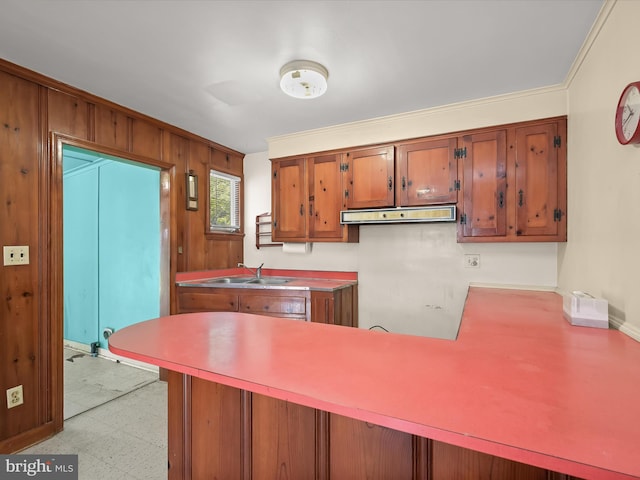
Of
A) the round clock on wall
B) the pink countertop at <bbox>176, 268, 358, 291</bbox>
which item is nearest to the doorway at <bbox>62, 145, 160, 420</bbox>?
the pink countertop at <bbox>176, 268, 358, 291</bbox>

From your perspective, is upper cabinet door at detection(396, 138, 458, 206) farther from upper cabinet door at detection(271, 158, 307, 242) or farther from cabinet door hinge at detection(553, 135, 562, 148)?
upper cabinet door at detection(271, 158, 307, 242)

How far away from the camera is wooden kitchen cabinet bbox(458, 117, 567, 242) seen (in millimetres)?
2172

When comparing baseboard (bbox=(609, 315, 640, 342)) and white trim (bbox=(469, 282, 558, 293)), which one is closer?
baseboard (bbox=(609, 315, 640, 342))

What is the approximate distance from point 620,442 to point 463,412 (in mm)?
261

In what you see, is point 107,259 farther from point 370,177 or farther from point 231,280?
point 370,177

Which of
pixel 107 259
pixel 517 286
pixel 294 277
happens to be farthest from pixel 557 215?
pixel 107 259

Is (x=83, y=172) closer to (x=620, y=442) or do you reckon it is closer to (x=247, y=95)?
(x=247, y=95)

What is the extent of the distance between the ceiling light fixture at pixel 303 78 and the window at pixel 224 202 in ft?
5.82

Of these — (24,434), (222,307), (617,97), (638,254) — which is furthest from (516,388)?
(24,434)

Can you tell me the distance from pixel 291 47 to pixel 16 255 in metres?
2.14

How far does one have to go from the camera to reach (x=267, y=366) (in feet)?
2.82

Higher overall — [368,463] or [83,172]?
[83,172]

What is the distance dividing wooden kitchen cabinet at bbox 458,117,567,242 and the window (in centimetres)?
251

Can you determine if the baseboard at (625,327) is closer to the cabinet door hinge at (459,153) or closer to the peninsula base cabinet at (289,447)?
the peninsula base cabinet at (289,447)
